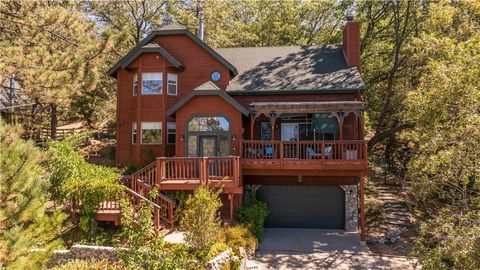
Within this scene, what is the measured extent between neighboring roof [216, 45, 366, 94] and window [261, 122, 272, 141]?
168cm

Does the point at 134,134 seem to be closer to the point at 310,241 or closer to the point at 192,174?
the point at 192,174

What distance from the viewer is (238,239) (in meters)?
10.8

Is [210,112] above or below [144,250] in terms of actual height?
above

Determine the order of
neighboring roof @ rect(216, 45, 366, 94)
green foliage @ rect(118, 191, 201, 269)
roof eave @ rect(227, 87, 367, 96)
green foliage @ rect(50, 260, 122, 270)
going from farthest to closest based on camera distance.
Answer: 1. neighboring roof @ rect(216, 45, 366, 94)
2. roof eave @ rect(227, 87, 367, 96)
3. green foliage @ rect(50, 260, 122, 270)
4. green foliage @ rect(118, 191, 201, 269)

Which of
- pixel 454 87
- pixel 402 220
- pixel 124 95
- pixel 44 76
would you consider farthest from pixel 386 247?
pixel 124 95

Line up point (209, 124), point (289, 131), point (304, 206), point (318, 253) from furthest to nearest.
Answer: point (289, 131), point (304, 206), point (209, 124), point (318, 253)

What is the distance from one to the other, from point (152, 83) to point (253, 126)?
18.6 feet

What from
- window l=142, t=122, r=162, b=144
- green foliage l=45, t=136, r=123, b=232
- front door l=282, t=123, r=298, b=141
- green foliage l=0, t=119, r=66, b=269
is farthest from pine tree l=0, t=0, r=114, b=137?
front door l=282, t=123, r=298, b=141

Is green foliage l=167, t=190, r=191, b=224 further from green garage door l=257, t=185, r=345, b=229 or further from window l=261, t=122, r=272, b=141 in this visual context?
window l=261, t=122, r=272, b=141

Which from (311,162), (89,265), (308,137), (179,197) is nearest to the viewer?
(89,265)

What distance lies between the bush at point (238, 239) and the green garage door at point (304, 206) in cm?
396

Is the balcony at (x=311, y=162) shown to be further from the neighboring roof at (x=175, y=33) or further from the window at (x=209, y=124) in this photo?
the neighboring roof at (x=175, y=33)

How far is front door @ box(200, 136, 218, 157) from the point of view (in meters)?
14.8

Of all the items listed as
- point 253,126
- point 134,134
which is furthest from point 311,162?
point 134,134
